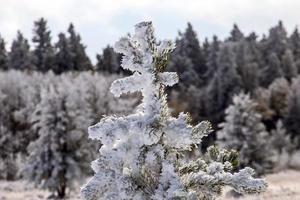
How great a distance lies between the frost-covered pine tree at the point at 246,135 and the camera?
43.1 meters

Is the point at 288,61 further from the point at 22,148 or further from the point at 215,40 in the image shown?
the point at 22,148

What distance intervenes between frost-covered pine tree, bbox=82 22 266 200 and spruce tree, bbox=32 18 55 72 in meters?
95.0

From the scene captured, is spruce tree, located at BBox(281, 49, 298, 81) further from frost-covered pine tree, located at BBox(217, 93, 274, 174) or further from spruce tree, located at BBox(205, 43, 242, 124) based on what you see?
frost-covered pine tree, located at BBox(217, 93, 274, 174)

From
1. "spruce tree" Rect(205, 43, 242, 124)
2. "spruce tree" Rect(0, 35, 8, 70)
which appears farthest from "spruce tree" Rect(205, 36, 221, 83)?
"spruce tree" Rect(0, 35, 8, 70)

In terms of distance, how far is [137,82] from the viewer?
591 centimetres

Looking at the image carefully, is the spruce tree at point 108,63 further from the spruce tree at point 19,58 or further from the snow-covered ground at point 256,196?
the snow-covered ground at point 256,196

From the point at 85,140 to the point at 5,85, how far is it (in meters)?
38.9

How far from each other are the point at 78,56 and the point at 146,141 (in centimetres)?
9663

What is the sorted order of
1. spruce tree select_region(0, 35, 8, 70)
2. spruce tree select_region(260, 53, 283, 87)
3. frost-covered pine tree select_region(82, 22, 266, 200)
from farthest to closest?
spruce tree select_region(0, 35, 8, 70) → spruce tree select_region(260, 53, 283, 87) → frost-covered pine tree select_region(82, 22, 266, 200)

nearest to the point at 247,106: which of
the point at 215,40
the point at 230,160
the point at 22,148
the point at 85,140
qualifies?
the point at 85,140

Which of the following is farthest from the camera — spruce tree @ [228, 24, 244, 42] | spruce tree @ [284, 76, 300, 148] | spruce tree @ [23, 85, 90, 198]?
spruce tree @ [228, 24, 244, 42]

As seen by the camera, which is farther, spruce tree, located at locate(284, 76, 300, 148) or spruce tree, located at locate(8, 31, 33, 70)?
spruce tree, located at locate(8, 31, 33, 70)

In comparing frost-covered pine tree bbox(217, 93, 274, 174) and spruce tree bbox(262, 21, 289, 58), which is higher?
spruce tree bbox(262, 21, 289, 58)

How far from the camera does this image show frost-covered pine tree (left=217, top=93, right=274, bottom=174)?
141 feet
